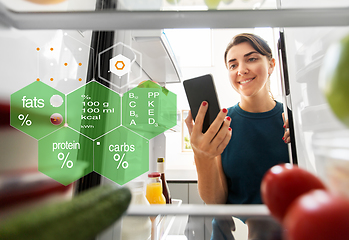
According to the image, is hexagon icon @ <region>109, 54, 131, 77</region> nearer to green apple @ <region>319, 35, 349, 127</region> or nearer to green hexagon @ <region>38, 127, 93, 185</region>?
green hexagon @ <region>38, 127, 93, 185</region>

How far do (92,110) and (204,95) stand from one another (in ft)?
1.01

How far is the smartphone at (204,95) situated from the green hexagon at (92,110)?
0.22 meters

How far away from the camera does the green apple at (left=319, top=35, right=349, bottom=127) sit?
0.09 m

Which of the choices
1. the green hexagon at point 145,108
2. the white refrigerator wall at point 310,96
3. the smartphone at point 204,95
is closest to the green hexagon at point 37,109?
the green hexagon at point 145,108

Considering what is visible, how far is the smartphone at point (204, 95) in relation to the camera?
0.53 m

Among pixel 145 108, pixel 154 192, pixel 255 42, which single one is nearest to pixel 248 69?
pixel 255 42

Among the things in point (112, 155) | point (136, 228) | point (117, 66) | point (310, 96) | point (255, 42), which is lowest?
point (136, 228)

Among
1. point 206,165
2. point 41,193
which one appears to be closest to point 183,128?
point 206,165

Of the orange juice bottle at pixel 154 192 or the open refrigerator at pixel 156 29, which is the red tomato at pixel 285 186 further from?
the orange juice bottle at pixel 154 192

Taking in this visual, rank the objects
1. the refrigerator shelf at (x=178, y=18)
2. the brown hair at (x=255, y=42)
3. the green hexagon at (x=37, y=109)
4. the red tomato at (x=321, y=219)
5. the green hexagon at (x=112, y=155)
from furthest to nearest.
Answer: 1. the brown hair at (x=255, y=42)
2. the green hexagon at (x=112, y=155)
3. the green hexagon at (x=37, y=109)
4. the refrigerator shelf at (x=178, y=18)
5. the red tomato at (x=321, y=219)

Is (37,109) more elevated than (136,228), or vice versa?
(37,109)

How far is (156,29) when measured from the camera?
8.5 inches

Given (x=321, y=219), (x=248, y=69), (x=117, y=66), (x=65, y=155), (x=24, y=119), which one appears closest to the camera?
(x=321, y=219)
